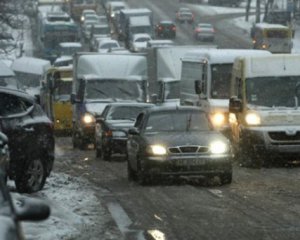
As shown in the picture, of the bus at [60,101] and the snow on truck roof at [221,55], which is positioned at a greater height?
the snow on truck roof at [221,55]

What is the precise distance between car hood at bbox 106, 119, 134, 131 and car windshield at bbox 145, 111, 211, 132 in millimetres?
6707

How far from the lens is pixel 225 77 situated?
95.6ft

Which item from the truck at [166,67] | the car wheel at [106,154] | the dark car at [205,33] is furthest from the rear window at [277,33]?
the car wheel at [106,154]

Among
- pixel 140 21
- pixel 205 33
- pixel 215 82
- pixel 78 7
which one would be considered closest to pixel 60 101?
pixel 215 82

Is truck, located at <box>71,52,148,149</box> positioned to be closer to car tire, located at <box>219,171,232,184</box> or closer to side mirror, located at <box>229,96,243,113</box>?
side mirror, located at <box>229,96,243,113</box>

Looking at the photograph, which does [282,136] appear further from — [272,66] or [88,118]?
[88,118]

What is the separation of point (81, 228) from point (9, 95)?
15.2 feet

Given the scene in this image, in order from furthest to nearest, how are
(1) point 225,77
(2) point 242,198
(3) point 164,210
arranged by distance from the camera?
(1) point 225,77 → (2) point 242,198 → (3) point 164,210

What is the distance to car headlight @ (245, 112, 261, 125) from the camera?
23859mm

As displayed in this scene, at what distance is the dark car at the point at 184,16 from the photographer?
10700 cm

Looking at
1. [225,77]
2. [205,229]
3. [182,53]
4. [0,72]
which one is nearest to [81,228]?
[205,229]

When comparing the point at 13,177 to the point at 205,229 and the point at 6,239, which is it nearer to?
the point at 205,229

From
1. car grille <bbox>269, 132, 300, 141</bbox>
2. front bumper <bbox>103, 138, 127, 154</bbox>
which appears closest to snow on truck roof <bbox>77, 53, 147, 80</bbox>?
front bumper <bbox>103, 138, 127, 154</bbox>

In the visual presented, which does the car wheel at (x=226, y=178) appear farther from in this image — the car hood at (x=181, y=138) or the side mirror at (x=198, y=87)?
the side mirror at (x=198, y=87)
